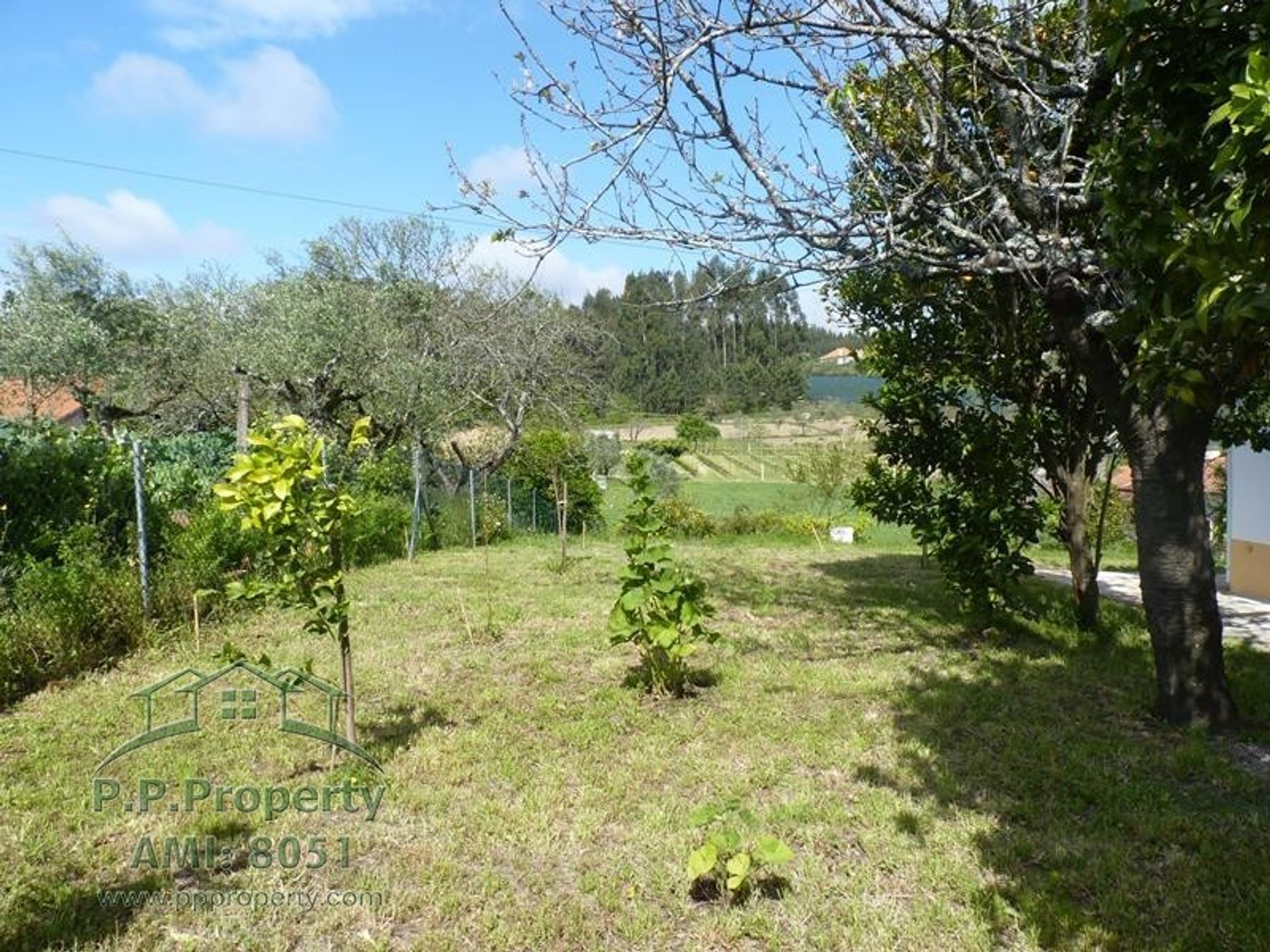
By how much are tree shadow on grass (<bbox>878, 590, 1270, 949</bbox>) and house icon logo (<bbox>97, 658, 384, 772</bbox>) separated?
2.65 meters

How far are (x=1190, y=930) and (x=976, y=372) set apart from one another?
4.99 metres

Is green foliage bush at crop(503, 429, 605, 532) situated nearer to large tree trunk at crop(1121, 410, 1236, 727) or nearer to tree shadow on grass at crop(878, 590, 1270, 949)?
tree shadow on grass at crop(878, 590, 1270, 949)

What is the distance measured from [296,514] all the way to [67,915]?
1624mm

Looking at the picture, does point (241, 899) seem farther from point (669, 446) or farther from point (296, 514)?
point (669, 446)

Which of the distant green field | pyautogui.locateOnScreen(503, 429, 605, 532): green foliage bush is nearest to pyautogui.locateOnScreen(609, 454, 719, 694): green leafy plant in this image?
pyautogui.locateOnScreen(503, 429, 605, 532): green foliage bush

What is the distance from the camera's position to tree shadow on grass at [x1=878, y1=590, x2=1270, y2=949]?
8.30 ft

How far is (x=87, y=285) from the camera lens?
1991cm

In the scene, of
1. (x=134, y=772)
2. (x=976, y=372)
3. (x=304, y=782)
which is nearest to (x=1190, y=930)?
(x=304, y=782)

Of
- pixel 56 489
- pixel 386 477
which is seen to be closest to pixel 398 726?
pixel 56 489

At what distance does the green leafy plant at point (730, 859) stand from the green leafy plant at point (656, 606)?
5.90ft

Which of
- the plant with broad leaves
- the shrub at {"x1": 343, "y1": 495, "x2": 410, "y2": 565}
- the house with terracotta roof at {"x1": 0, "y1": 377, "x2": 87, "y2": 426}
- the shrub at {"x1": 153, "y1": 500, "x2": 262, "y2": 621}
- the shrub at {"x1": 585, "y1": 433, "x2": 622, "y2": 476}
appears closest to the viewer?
the plant with broad leaves

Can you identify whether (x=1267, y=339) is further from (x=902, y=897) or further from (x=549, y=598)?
(x=549, y=598)

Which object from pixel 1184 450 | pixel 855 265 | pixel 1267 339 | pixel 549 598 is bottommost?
pixel 549 598

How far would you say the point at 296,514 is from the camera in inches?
141
